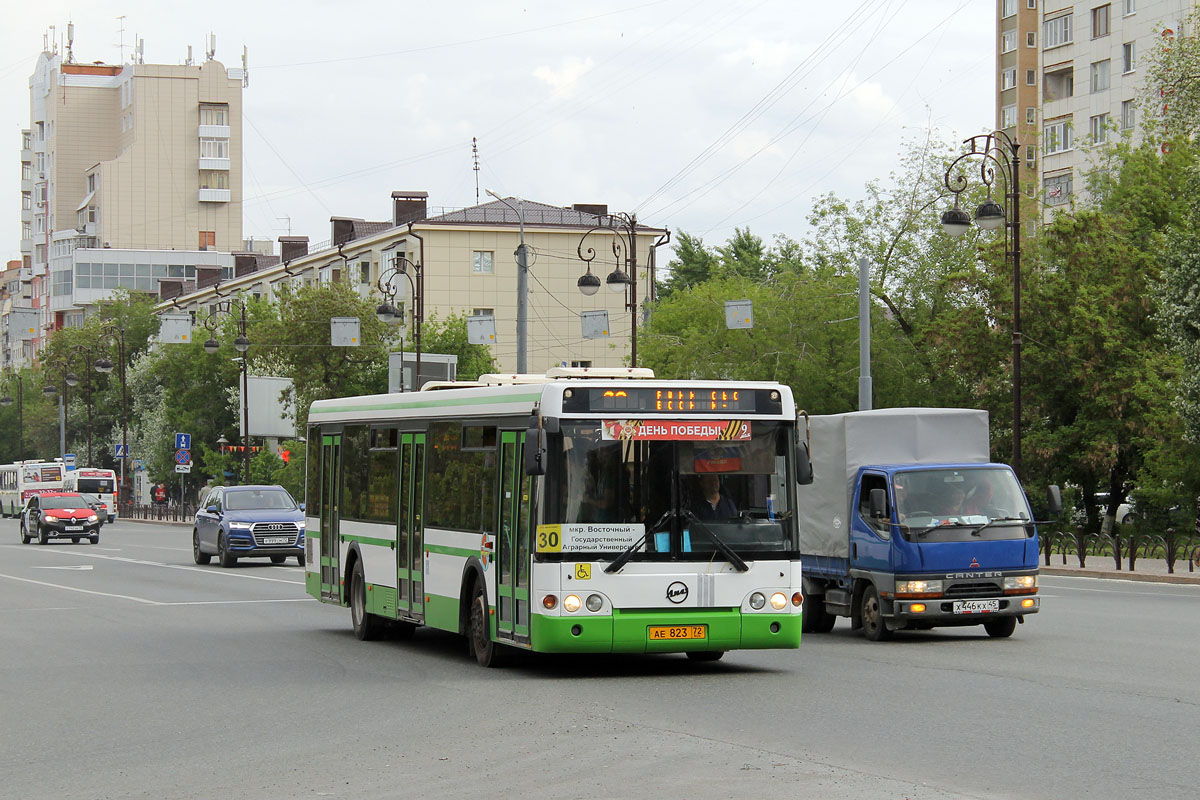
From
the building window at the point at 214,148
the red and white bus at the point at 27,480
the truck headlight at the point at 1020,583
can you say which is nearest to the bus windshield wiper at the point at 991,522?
the truck headlight at the point at 1020,583

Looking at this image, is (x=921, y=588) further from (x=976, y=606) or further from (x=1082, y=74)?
(x=1082, y=74)

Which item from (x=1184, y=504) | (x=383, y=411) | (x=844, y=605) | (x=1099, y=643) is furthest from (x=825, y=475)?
(x=1184, y=504)

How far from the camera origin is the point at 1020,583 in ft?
60.8

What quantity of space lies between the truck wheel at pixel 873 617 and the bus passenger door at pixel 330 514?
6045 mm

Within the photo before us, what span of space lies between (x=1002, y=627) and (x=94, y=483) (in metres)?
76.6

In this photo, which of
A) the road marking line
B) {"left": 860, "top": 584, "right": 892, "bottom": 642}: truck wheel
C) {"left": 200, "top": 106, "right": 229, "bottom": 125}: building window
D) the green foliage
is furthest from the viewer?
{"left": 200, "top": 106, "right": 229, "bottom": 125}: building window

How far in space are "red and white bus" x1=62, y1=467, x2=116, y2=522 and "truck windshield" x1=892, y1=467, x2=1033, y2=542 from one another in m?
73.8

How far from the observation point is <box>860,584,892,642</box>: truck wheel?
1867cm

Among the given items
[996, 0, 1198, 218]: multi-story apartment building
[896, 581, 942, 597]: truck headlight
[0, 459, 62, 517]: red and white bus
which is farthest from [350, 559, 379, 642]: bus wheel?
[0, 459, 62, 517]: red and white bus

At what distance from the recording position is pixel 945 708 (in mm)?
12719

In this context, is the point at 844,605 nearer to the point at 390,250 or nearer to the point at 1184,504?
the point at 1184,504

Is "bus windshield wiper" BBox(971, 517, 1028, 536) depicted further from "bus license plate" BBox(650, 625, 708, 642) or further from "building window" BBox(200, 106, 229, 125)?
"building window" BBox(200, 106, 229, 125)

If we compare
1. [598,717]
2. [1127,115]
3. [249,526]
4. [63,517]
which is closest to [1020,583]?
[598,717]

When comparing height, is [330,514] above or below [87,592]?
above
